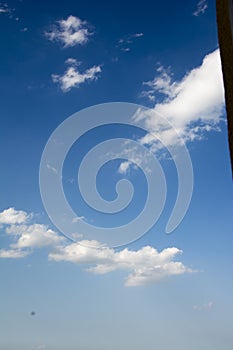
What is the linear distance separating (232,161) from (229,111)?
39 cm

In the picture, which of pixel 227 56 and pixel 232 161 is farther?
pixel 227 56

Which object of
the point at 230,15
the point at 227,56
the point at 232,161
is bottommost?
the point at 232,161

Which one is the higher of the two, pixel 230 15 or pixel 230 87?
pixel 230 15

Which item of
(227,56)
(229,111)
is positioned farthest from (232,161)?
(227,56)

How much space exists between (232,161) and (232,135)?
0.19 m

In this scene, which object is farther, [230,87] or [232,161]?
[230,87]

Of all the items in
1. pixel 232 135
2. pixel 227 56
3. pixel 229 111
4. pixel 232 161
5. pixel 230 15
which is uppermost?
pixel 230 15

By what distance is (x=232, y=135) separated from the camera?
2.59m

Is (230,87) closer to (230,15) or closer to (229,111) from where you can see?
(229,111)

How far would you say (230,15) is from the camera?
2.76 meters

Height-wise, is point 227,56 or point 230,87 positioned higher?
point 227,56

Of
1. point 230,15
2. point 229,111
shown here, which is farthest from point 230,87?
point 230,15

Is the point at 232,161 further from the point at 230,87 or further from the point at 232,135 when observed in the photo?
the point at 230,87

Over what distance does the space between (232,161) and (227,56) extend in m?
0.81
